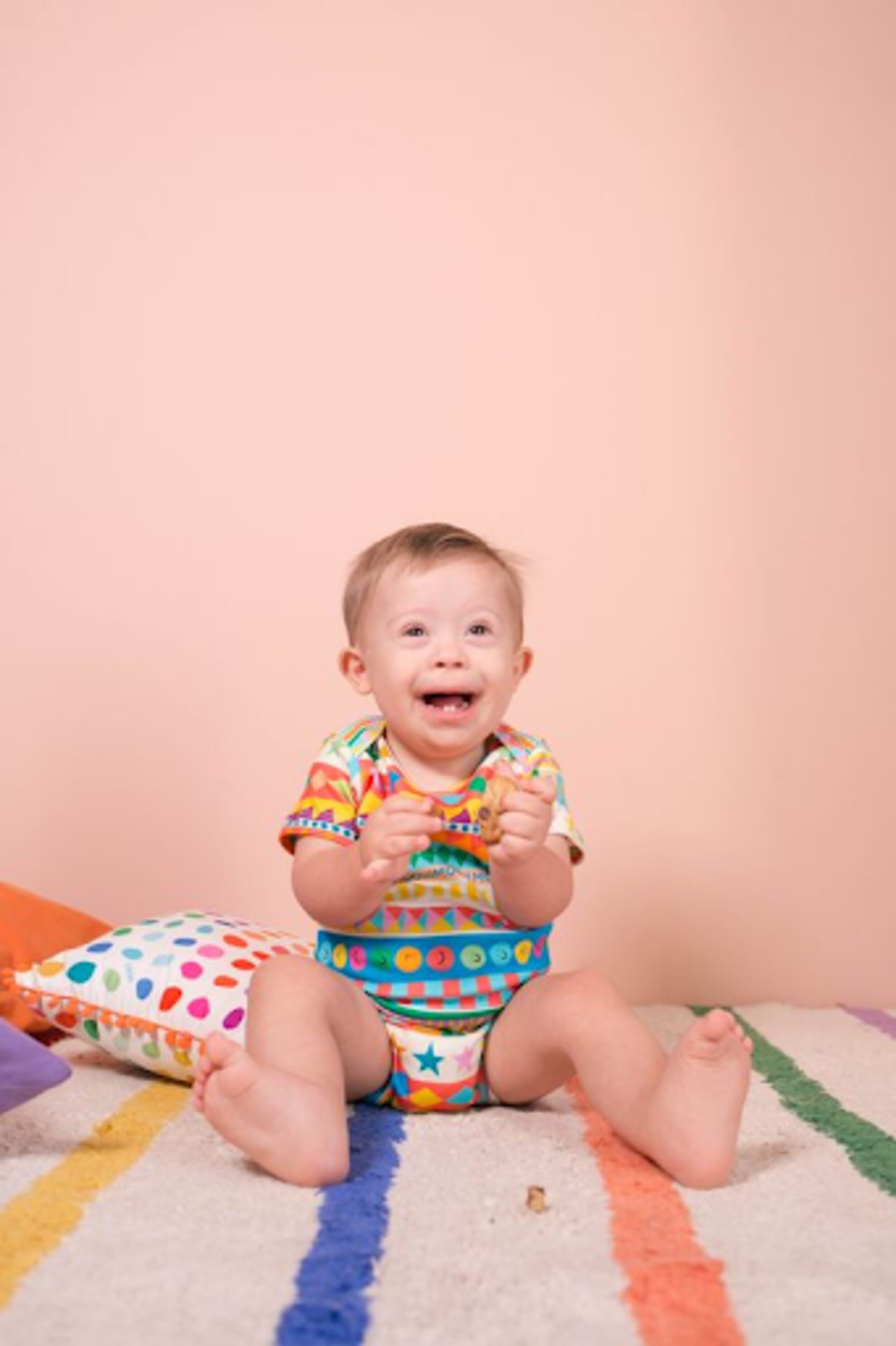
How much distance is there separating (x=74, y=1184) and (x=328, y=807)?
1.14 ft

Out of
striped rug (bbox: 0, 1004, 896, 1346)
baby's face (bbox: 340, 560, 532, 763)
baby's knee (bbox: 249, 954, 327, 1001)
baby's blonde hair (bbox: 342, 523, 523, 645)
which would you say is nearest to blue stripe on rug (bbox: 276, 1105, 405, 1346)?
striped rug (bbox: 0, 1004, 896, 1346)

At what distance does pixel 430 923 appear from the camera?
113 cm

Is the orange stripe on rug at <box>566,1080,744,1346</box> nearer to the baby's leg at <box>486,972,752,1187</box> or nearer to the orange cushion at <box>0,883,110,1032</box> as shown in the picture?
the baby's leg at <box>486,972,752,1187</box>

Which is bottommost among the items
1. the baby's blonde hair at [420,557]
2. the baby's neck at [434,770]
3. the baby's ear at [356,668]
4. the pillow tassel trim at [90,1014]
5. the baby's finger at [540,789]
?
the pillow tassel trim at [90,1014]

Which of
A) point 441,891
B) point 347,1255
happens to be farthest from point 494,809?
point 347,1255

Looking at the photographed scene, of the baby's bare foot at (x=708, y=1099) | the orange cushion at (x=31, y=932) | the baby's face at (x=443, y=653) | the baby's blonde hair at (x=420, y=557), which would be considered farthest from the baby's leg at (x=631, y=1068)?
the orange cushion at (x=31, y=932)

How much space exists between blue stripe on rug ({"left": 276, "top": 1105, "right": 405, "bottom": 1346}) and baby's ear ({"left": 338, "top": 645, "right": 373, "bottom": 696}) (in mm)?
377

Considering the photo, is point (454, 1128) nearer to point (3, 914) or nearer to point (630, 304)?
point (3, 914)

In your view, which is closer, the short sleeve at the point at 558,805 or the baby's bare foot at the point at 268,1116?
the baby's bare foot at the point at 268,1116

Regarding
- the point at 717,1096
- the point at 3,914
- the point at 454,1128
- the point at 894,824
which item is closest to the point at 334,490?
the point at 3,914

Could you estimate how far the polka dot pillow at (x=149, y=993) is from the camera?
4.06 feet

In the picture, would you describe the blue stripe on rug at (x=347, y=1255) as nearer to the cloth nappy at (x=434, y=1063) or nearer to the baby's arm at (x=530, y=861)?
the cloth nappy at (x=434, y=1063)

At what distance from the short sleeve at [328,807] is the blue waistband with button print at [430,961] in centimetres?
9

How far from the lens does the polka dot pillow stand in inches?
48.8
